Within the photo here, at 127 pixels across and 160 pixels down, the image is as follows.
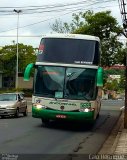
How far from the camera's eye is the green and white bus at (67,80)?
21.9 m

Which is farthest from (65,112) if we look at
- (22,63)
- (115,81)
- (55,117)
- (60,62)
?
(115,81)

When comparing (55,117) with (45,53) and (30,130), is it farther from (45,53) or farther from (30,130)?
(45,53)

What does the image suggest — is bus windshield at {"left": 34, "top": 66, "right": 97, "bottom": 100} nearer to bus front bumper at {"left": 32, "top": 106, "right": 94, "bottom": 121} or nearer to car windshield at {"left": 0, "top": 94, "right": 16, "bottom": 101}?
bus front bumper at {"left": 32, "top": 106, "right": 94, "bottom": 121}

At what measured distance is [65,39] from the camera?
22719mm

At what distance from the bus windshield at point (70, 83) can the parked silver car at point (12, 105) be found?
8628 millimetres

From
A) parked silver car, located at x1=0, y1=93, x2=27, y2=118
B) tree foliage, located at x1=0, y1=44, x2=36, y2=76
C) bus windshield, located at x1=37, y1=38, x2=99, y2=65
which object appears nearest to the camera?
bus windshield, located at x1=37, y1=38, x2=99, y2=65

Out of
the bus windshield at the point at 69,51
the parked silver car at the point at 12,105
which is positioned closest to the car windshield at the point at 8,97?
the parked silver car at the point at 12,105

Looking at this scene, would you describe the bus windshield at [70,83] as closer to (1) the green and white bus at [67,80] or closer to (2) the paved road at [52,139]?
(1) the green and white bus at [67,80]

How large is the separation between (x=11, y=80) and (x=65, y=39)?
249 feet

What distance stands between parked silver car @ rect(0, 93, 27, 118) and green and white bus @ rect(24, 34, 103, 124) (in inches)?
316

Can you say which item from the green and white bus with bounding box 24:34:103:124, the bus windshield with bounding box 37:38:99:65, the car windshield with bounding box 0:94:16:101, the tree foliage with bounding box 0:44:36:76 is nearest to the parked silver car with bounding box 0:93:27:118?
the car windshield with bounding box 0:94:16:101

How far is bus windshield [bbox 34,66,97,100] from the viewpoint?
21.9 meters

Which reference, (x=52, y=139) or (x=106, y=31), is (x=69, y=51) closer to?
(x=52, y=139)

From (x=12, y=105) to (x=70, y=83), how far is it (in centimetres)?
923
